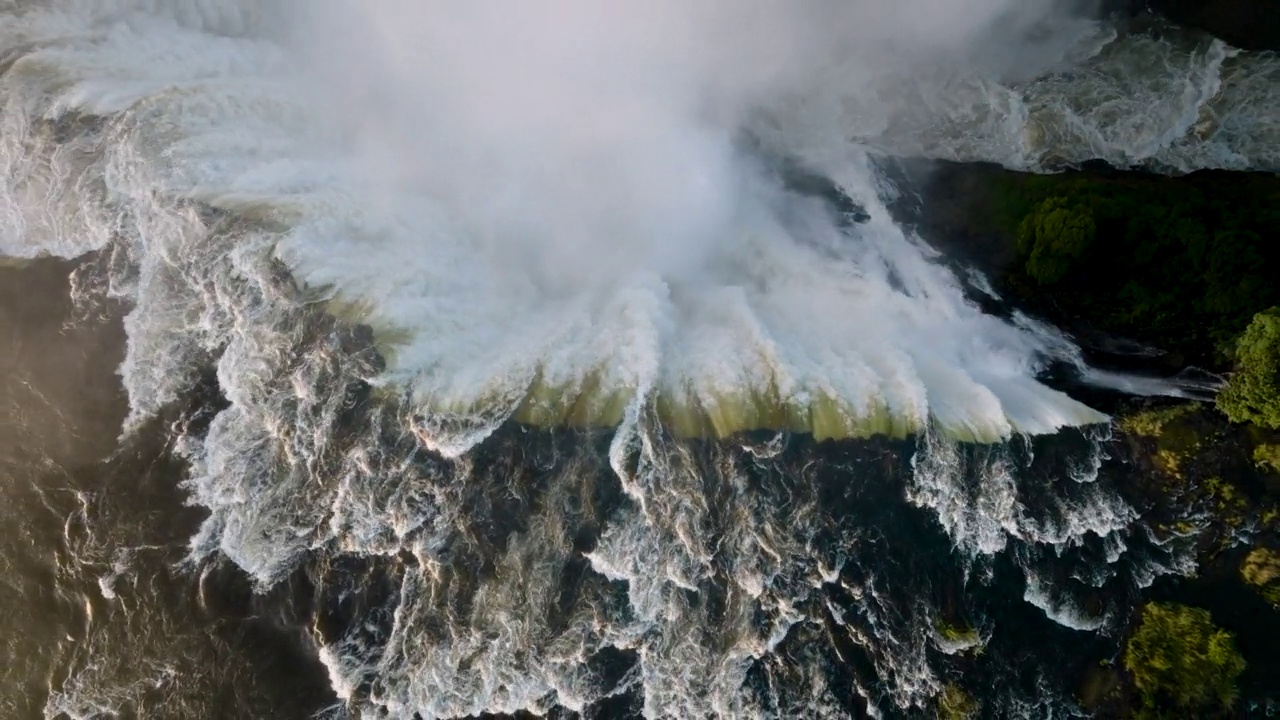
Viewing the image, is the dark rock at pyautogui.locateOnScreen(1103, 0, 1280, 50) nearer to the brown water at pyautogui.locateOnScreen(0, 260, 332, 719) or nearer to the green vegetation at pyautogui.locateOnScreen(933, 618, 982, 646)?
the green vegetation at pyautogui.locateOnScreen(933, 618, 982, 646)

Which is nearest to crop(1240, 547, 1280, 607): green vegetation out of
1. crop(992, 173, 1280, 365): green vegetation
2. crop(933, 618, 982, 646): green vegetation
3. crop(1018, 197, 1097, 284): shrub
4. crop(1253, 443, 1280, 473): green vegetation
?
crop(1253, 443, 1280, 473): green vegetation

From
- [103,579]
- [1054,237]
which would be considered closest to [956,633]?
[1054,237]

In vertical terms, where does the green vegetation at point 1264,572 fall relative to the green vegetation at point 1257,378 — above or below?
below

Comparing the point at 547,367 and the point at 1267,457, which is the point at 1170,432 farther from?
the point at 547,367

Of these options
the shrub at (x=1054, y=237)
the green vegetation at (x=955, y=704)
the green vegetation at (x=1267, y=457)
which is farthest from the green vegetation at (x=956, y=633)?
the shrub at (x=1054, y=237)

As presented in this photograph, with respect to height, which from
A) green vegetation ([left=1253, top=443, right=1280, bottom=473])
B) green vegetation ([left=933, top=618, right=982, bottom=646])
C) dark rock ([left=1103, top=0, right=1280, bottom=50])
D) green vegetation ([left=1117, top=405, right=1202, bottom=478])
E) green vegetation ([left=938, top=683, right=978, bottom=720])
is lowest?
green vegetation ([left=938, top=683, right=978, bottom=720])

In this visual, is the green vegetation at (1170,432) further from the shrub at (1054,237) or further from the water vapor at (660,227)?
the shrub at (1054,237)
